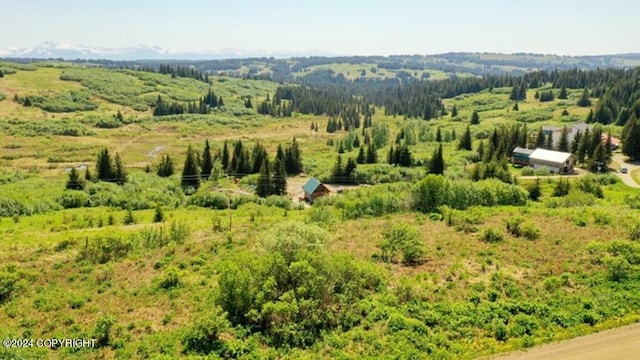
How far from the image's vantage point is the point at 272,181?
243ft

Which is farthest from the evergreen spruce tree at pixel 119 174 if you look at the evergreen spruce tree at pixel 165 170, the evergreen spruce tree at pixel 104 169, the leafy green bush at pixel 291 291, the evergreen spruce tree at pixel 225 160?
the leafy green bush at pixel 291 291

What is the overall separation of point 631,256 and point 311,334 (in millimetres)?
23987

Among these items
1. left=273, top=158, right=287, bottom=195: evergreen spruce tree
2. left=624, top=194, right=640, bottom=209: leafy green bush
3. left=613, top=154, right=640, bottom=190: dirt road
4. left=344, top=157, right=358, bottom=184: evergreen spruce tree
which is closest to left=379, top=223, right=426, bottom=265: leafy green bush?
left=624, top=194, right=640, bottom=209: leafy green bush

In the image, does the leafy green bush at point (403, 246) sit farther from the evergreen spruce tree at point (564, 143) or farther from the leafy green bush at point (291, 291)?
the evergreen spruce tree at point (564, 143)

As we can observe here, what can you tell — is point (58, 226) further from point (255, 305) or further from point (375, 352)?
point (375, 352)

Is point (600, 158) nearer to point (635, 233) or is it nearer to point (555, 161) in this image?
point (555, 161)

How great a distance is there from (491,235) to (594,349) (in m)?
15.9

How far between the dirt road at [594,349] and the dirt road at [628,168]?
204 ft

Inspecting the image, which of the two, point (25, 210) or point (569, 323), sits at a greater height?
point (569, 323)

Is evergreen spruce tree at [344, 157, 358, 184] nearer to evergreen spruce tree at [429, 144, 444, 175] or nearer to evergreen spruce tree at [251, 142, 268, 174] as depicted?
evergreen spruce tree at [429, 144, 444, 175]

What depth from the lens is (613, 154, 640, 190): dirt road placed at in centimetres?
7731

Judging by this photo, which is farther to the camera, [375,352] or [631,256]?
[631,256]

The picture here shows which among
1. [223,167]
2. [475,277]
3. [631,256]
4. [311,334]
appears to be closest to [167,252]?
[311,334]

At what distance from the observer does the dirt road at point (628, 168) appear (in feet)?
254
